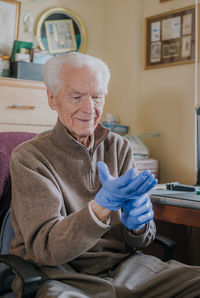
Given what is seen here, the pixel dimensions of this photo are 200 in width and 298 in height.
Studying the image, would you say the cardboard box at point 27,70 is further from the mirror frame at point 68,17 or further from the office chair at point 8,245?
the office chair at point 8,245

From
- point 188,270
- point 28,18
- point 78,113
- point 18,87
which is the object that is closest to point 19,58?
point 18,87

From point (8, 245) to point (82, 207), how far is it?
31 cm

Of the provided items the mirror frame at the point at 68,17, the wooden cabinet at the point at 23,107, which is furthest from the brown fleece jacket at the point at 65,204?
the mirror frame at the point at 68,17

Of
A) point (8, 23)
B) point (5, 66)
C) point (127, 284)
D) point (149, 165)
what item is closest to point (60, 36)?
point (8, 23)

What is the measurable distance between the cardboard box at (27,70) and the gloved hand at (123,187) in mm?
1436

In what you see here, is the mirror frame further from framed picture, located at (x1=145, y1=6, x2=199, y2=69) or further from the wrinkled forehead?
the wrinkled forehead

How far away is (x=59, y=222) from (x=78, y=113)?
0.42 metres

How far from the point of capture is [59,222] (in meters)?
1.15

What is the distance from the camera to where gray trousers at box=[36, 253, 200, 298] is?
3.81ft

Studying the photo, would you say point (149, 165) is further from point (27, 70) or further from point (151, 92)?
point (27, 70)

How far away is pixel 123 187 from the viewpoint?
3.36 ft

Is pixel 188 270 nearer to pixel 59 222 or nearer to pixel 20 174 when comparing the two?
pixel 59 222

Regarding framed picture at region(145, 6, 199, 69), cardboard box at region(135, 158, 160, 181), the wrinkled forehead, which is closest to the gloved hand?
the wrinkled forehead

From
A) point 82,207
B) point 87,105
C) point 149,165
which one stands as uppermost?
point 87,105
